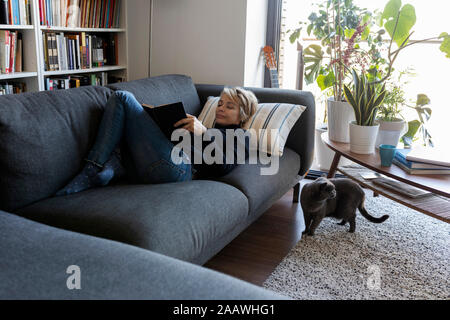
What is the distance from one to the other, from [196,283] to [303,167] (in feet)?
5.90

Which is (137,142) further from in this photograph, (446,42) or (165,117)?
(446,42)

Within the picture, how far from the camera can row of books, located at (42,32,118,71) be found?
2908mm

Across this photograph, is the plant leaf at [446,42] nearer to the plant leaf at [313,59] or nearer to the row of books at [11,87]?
the plant leaf at [313,59]

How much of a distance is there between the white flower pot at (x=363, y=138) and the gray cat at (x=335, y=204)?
20 centimetres

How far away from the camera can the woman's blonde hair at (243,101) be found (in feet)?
7.70

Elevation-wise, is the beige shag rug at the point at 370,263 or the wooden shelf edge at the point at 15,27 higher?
the wooden shelf edge at the point at 15,27

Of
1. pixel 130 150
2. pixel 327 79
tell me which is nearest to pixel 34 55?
pixel 130 150

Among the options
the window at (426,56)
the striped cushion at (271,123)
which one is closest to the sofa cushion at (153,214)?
the striped cushion at (271,123)

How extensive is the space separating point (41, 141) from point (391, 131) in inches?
73.4

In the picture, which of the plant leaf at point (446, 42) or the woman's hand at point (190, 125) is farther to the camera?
the plant leaf at point (446, 42)

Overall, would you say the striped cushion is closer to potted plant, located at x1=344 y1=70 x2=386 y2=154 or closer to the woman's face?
the woman's face

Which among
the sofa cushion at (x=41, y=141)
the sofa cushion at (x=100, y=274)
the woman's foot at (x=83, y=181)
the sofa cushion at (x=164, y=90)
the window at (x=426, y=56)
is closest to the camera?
the sofa cushion at (x=100, y=274)
